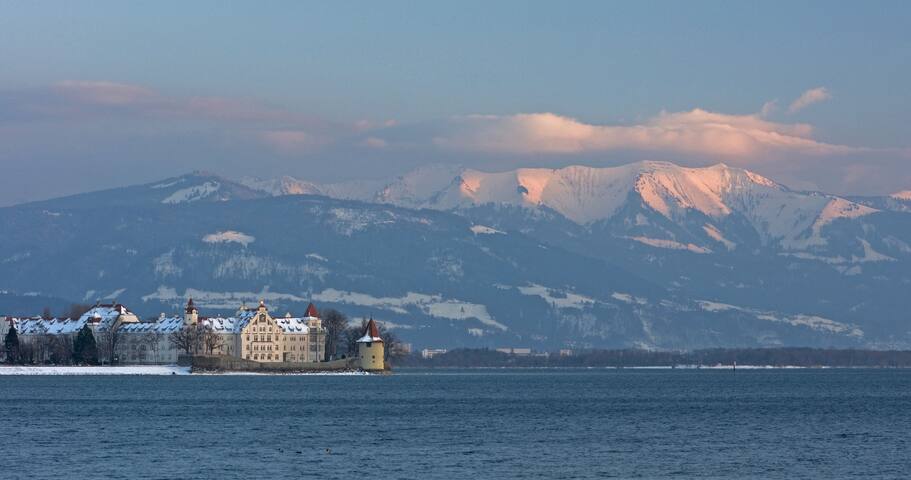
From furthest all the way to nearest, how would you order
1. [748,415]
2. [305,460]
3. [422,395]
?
[422,395], [748,415], [305,460]

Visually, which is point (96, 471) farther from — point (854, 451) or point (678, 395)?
point (678, 395)

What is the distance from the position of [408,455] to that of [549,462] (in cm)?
859

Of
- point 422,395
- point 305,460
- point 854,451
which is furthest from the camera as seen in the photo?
point 422,395

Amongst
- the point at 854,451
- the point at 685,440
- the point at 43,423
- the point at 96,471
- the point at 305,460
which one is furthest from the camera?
the point at 43,423

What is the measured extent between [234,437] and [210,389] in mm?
80824

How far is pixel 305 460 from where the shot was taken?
90.4 m

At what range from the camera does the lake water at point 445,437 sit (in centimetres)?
8631

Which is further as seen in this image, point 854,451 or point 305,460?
point 854,451

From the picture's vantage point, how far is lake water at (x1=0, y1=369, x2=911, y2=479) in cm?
8631

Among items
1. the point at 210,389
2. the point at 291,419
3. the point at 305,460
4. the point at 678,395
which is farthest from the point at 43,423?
the point at 678,395

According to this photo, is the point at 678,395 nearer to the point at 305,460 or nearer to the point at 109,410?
the point at 109,410

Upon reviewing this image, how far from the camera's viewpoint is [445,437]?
10656 centimetres

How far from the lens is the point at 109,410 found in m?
137

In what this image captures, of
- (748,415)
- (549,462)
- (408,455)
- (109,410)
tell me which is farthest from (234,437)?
(748,415)
